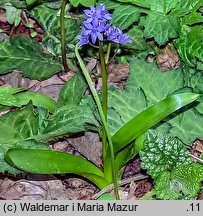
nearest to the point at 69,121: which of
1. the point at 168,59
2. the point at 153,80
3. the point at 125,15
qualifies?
the point at 153,80

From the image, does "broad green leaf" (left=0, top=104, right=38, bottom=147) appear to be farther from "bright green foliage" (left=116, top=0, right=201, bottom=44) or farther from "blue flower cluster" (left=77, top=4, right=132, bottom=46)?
"bright green foliage" (left=116, top=0, right=201, bottom=44)

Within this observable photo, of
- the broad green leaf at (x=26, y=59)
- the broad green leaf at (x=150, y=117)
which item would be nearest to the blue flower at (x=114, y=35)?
the broad green leaf at (x=150, y=117)

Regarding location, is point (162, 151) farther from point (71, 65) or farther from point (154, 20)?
point (71, 65)

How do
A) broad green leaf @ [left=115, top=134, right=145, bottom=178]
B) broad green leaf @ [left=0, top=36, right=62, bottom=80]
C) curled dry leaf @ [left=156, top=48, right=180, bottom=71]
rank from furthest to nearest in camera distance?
curled dry leaf @ [left=156, top=48, right=180, bottom=71], broad green leaf @ [left=0, top=36, right=62, bottom=80], broad green leaf @ [left=115, top=134, right=145, bottom=178]

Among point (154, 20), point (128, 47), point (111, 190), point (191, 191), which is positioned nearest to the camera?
point (191, 191)

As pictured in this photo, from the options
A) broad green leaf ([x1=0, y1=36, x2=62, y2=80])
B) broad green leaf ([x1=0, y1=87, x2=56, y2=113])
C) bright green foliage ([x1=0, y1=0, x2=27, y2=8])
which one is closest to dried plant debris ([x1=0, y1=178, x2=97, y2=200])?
broad green leaf ([x1=0, y1=87, x2=56, y2=113])

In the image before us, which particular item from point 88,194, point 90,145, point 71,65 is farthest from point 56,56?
point 88,194

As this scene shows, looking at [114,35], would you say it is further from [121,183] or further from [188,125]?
[121,183]
